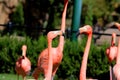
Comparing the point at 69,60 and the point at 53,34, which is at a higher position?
the point at 53,34

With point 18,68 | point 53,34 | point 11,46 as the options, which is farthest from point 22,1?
point 53,34

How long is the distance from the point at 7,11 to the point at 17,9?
579mm

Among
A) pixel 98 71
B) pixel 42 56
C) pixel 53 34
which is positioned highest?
pixel 53 34

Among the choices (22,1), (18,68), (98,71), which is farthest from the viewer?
(22,1)

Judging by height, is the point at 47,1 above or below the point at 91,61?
above

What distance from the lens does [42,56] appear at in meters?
7.23

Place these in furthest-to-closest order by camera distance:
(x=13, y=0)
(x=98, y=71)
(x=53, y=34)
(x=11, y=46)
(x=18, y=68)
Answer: (x=13, y=0), (x=11, y=46), (x=98, y=71), (x=18, y=68), (x=53, y=34)

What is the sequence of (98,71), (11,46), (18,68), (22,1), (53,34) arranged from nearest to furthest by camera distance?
(53,34), (18,68), (98,71), (11,46), (22,1)

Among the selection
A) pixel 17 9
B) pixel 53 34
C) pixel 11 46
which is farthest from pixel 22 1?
pixel 53 34

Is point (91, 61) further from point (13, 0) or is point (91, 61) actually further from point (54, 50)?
point (13, 0)

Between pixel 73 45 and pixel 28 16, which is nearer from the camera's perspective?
pixel 73 45

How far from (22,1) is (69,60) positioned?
11348 mm

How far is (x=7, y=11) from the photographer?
19.8m

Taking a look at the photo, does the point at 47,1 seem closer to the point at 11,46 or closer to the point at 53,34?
the point at 11,46
